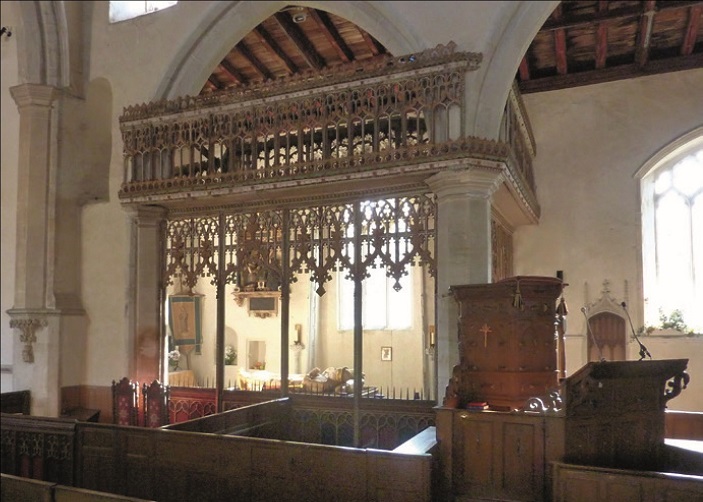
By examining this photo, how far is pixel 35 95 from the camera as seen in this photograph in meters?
7.26

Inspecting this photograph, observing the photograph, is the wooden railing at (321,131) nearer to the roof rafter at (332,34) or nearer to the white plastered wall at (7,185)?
the roof rafter at (332,34)

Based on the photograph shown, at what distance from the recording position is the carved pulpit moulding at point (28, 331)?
23.2ft

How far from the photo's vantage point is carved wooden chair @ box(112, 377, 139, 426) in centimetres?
680

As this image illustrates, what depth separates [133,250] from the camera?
7.18 m

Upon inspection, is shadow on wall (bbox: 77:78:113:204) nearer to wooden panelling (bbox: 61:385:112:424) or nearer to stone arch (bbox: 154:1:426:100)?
stone arch (bbox: 154:1:426:100)

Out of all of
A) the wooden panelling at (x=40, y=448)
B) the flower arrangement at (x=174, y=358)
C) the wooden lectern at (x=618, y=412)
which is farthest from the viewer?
the flower arrangement at (x=174, y=358)

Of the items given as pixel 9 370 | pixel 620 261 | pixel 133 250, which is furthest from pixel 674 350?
pixel 9 370

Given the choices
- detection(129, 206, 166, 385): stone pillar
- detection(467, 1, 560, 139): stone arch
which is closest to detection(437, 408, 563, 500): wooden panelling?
detection(467, 1, 560, 139): stone arch

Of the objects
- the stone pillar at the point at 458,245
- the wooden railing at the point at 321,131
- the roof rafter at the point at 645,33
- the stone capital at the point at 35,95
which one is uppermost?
the roof rafter at the point at 645,33

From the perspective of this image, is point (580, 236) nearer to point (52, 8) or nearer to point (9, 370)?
point (52, 8)

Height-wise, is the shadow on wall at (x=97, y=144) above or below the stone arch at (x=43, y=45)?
below

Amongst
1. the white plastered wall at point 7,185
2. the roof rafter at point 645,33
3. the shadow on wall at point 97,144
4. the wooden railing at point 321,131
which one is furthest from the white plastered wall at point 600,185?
the white plastered wall at point 7,185

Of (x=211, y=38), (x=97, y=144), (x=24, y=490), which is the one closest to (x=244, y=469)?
(x=24, y=490)

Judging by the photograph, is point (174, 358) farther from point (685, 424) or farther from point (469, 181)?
point (685, 424)
